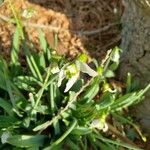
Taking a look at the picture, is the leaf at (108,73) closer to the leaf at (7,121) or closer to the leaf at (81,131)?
the leaf at (81,131)

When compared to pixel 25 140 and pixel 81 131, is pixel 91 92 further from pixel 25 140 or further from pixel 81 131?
pixel 25 140

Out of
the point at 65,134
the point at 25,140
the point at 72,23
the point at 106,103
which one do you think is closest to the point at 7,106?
the point at 25,140

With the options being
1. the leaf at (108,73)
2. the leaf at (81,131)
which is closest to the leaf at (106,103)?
the leaf at (81,131)

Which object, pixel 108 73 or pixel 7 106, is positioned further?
pixel 108 73

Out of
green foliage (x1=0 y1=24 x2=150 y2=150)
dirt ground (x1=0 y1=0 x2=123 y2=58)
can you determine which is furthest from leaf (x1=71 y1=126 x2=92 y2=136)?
dirt ground (x1=0 y1=0 x2=123 y2=58)

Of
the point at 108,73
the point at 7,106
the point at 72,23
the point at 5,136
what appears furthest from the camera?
the point at 72,23

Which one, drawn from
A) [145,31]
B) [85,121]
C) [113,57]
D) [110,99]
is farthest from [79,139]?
[145,31]
